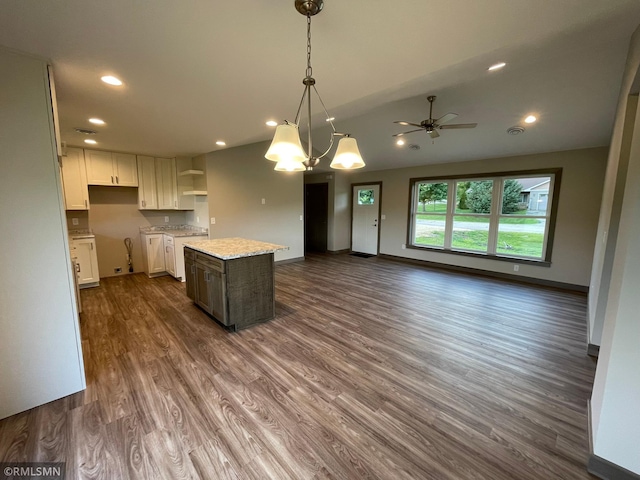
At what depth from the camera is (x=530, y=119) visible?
3.79 meters

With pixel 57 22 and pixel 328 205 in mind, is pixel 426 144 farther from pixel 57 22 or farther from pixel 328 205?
pixel 57 22

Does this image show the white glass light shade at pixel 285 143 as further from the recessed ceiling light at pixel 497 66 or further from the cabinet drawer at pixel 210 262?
the recessed ceiling light at pixel 497 66

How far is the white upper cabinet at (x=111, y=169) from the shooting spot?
4.55 metres

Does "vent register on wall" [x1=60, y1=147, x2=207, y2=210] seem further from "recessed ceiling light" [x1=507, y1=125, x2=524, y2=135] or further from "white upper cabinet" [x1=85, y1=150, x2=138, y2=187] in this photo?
"recessed ceiling light" [x1=507, y1=125, x2=524, y2=135]

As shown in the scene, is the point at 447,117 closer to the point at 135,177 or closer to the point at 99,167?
the point at 135,177

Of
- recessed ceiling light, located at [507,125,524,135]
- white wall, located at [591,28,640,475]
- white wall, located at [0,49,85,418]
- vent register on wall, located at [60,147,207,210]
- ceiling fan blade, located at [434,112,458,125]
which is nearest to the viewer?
white wall, located at [591,28,640,475]

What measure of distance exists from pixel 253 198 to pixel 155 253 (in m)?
2.15

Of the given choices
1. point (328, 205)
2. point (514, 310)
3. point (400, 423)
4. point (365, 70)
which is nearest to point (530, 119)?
point (514, 310)

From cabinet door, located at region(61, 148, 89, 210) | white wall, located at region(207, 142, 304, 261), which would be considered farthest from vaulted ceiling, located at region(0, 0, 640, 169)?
white wall, located at region(207, 142, 304, 261)

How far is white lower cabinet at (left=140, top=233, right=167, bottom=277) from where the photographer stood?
4969mm

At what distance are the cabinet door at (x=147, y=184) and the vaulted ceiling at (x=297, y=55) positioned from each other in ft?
5.22

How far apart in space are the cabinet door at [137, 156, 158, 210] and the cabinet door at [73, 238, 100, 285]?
109 cm

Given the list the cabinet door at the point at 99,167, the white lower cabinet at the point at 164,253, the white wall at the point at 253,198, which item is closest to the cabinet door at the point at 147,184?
the cabinet door at the point at 99,167

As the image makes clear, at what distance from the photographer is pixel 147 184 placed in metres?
5.11
